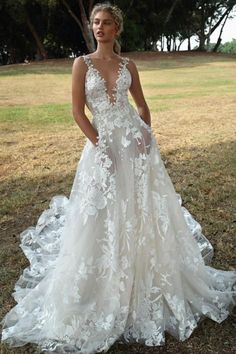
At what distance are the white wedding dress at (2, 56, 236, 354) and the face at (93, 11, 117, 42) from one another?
0.18 metres

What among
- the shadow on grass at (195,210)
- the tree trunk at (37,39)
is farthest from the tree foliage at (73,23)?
the shadow on grass at (195,210)

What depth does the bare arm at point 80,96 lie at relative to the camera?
271 centimetres

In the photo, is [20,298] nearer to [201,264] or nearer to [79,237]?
[79,237]

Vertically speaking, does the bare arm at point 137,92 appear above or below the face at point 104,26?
Result: below

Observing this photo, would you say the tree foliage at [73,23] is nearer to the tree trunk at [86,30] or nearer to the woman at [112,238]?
the tree trunk at [86,30]

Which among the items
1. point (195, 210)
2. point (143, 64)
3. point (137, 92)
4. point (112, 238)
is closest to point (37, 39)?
point (143, 64)

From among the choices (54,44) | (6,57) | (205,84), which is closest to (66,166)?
(205,84)

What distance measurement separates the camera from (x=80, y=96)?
2740 millimetres

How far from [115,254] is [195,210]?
2.31 meters

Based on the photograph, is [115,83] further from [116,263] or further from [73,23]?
[73,23]

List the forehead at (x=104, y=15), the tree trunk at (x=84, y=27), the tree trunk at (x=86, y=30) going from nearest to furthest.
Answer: the forehead at (x=104, y=15) < the tree trunk at (x=86, y=30) < the tree trunk at (x=84, y=27)

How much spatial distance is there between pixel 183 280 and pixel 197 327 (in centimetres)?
34

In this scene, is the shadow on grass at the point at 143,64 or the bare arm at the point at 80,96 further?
the shadow on grass at the point at 143,64

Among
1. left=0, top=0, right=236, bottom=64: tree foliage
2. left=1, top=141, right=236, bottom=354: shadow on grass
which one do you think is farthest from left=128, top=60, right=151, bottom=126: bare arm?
left=0, top=0, right=236, bottom=64: tree foliage
